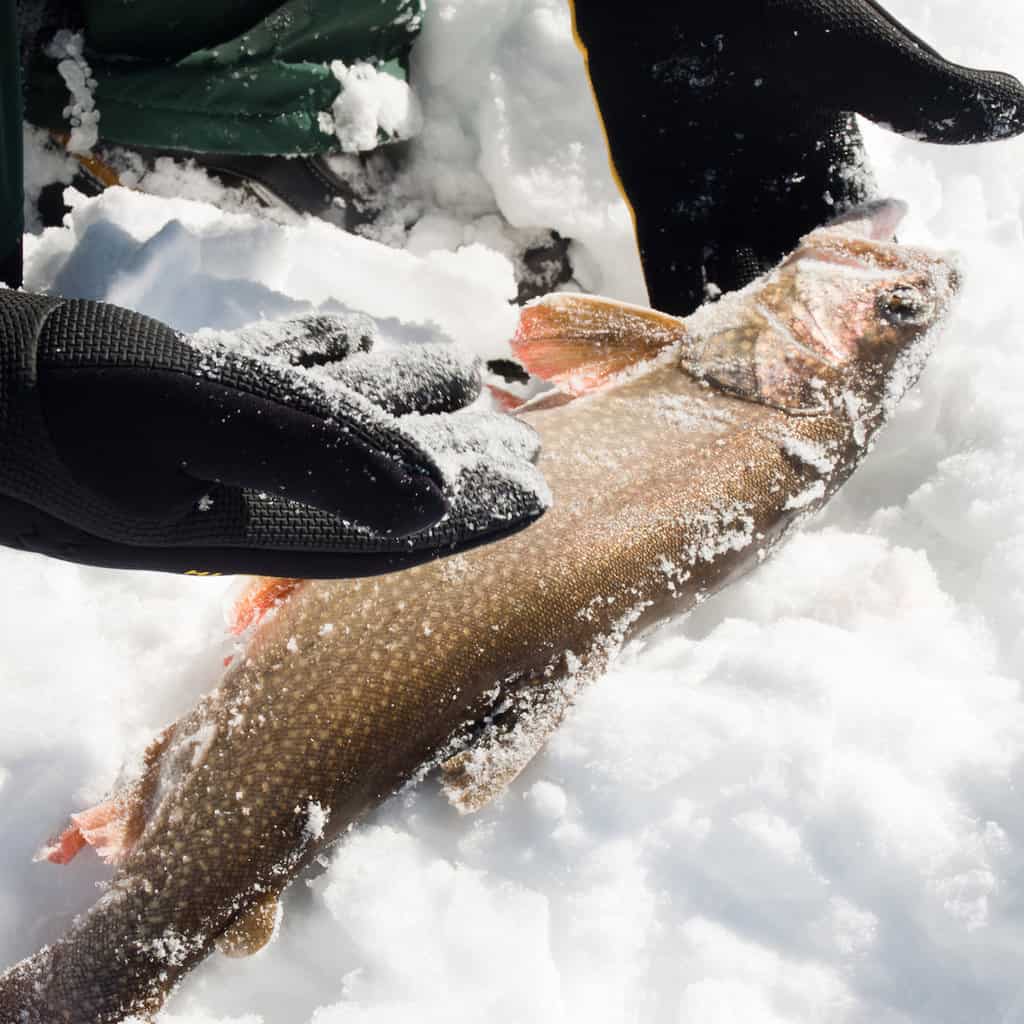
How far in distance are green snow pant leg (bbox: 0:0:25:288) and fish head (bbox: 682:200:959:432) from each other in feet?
5.20

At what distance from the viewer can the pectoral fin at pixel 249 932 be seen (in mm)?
1788

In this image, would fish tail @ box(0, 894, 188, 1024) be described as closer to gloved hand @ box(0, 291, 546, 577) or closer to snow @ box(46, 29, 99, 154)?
gloved hand @ box(0, 291, 546, 577)

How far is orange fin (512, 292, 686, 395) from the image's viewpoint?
8.34 ft

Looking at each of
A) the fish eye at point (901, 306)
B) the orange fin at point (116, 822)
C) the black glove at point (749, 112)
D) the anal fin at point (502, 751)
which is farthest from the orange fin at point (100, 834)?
the fish eye at point (901, 306)

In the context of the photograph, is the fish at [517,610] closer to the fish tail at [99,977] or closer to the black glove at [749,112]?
Result: the fish tail at [99,977]

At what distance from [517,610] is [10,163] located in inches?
49.6

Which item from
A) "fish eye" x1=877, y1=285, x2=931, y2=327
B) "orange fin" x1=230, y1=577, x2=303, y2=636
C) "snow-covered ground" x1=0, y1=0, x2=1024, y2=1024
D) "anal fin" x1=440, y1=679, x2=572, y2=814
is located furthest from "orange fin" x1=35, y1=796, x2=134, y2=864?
"fish eye" x1=877, y1=285, x2=931, y2=327

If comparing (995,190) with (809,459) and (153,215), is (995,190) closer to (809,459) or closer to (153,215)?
(809,459)

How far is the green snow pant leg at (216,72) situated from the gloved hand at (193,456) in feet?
4.37

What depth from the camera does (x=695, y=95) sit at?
8.66 ft

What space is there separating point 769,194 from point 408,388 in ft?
5.52

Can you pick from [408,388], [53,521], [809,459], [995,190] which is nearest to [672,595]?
[809,459]

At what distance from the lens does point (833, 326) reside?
2529mm

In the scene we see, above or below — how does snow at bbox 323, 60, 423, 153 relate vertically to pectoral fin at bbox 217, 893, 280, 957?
A: above
